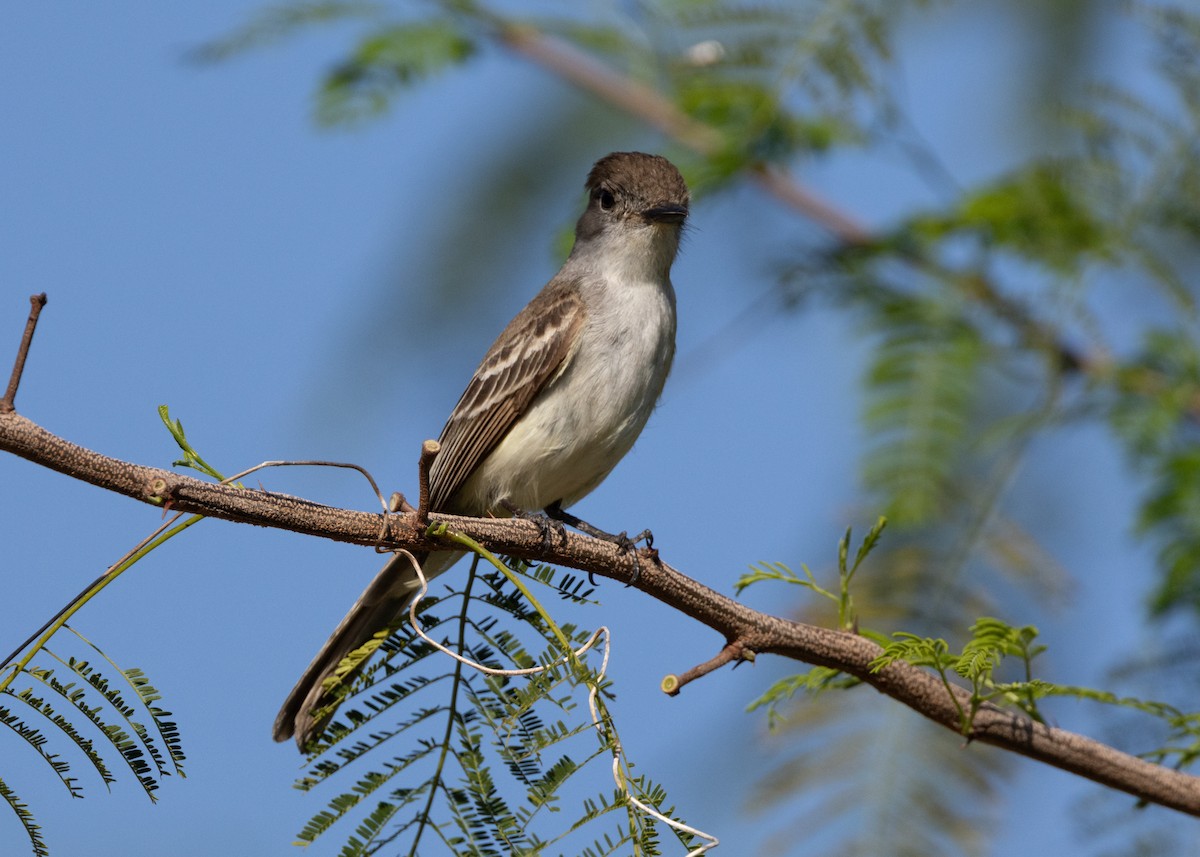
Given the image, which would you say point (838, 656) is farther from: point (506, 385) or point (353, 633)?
point (506, 385)

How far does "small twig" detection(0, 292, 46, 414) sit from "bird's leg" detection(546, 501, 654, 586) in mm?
1389

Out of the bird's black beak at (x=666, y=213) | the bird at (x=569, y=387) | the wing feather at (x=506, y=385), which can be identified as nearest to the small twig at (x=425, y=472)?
the bird at (x=569, y=387)

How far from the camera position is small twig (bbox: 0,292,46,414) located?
2279 mm

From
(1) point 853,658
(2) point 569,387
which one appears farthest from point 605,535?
(1) point 853,658

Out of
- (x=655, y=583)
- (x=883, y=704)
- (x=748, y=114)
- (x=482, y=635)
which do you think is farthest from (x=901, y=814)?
(x=748, y=114)

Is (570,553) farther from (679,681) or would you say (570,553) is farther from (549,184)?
(549,184)

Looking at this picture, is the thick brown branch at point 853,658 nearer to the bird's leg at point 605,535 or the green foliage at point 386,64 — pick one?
the bird's leg at point 605,535

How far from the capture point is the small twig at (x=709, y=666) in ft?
9.30

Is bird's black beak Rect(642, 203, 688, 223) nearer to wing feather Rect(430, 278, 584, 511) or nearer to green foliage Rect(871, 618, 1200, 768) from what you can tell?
wing feather Rect(430, 278, 584, 511)

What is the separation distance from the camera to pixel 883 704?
3.69 m

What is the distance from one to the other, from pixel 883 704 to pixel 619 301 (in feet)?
6.59

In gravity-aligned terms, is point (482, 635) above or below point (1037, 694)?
above

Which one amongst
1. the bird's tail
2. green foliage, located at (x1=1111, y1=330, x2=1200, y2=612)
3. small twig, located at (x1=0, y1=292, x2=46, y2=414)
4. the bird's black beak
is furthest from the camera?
the bird's black beak

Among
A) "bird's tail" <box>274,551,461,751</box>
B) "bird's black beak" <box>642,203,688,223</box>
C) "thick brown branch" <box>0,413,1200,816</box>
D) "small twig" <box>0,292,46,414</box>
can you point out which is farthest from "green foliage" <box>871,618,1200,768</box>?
"bird's black beak" <box>642,203,688,223</box>
